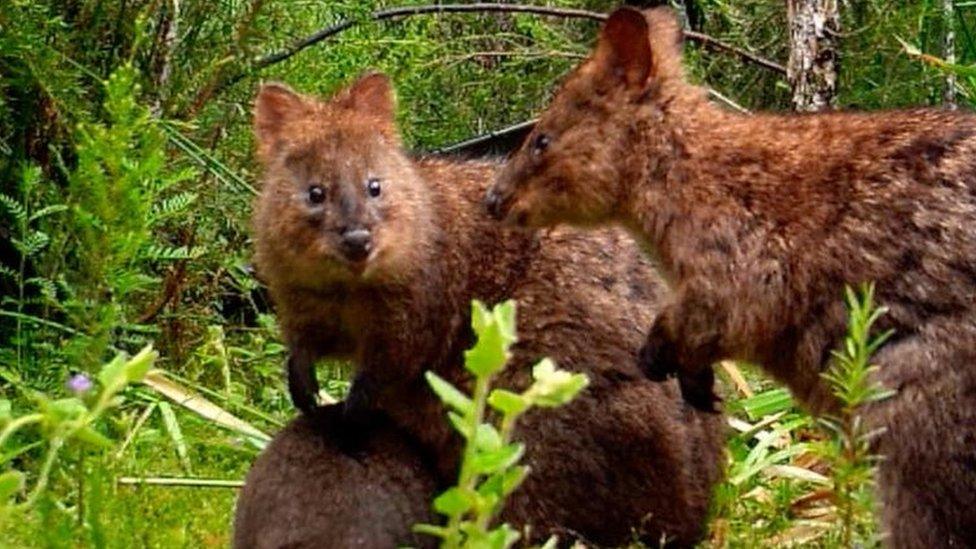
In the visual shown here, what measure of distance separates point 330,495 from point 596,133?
1.26m

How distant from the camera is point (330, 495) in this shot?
5.69 m

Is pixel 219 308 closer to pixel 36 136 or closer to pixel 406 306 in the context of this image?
pixel 36 136

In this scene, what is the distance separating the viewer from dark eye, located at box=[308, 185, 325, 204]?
6059mm

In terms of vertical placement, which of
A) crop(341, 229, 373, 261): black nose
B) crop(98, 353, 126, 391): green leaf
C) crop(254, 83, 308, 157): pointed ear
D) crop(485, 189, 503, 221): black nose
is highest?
crop(98, 353, 126, 391): green leaf

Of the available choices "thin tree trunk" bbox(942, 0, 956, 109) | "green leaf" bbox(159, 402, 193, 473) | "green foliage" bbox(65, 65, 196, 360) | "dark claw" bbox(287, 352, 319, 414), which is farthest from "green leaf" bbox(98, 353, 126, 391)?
"thin tree trunk" bbox(942, 0, 956, 109)

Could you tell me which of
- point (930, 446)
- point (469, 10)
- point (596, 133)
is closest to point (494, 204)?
point (596, 133)

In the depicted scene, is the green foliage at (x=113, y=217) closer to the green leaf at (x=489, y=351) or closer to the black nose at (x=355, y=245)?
the black nose at (x=355, y=245)

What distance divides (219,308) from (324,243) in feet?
10.1

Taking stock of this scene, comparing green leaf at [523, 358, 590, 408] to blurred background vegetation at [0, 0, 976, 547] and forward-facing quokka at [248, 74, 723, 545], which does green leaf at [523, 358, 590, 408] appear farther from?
forward-facing quokka at [248, 74, 723, 545]

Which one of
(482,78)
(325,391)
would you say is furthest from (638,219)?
(482,78)

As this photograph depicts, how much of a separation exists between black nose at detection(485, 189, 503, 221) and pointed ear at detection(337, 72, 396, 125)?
647 mm

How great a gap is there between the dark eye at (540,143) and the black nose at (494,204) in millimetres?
169

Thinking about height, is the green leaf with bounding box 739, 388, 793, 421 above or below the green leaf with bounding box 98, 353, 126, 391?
below

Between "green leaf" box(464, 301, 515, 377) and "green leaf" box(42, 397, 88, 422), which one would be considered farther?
"green leaf" box(42, 397, 88, 422)
